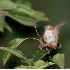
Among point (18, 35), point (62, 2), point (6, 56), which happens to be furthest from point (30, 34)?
point (6, 56)

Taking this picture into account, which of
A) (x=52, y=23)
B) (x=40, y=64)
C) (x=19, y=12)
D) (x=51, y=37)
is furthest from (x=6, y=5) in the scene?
(x=52, y=23)

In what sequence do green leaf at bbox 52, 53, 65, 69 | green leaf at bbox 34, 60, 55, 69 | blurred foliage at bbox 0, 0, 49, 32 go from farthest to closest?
blurred foliage at bbox 0, 0, 49, 32, green leaf at bbox 52, 53, 65, 69, green leaf at bbox 34, 60, 55, 69

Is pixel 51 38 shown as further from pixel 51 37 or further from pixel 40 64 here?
pixel 40 64

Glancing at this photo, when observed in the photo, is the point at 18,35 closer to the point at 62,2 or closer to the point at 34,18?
the point at 62,2

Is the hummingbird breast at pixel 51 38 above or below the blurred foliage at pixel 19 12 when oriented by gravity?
below

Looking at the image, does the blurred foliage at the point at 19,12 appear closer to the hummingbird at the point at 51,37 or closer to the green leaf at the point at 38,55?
the hummingbird at the point at 51,37

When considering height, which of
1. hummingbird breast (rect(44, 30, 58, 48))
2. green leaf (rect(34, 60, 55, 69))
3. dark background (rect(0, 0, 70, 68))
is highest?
dark background (rect(0, 0, 70, 68))

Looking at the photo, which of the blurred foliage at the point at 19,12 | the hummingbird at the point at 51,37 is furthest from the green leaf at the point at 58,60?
the blurred foliage at the point at 19,12

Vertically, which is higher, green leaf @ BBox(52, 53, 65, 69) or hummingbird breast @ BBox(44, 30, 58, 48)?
hummingbird breast @ BBox(44, 30, 58, 48)

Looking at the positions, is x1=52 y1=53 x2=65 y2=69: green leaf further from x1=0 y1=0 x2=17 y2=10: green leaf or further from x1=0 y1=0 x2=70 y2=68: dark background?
x1=0 y1=0 x2=70 y2=68: dark background

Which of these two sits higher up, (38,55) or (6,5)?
(6,5)

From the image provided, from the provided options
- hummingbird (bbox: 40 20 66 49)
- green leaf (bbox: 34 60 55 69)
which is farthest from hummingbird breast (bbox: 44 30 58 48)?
green leaf (bbox: 34 60 55 69)

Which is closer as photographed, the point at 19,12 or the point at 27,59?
the point at 27,59
